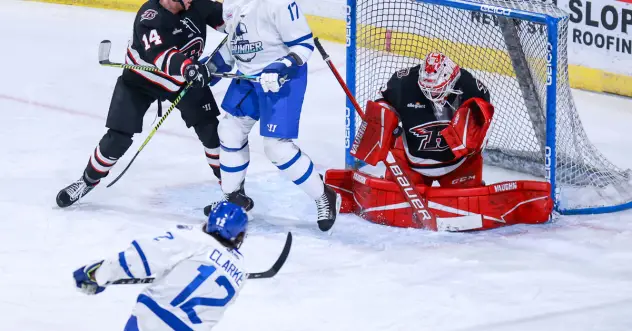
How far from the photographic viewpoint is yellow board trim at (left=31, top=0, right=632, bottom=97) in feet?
17.7

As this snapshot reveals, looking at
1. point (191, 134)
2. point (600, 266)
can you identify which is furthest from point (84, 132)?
point (600, 266)

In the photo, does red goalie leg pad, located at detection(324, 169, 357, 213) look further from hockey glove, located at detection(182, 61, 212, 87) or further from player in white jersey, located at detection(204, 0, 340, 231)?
hockey glove, located at detection(182, 61, 212, 87)

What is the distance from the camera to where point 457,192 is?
4.65 meters

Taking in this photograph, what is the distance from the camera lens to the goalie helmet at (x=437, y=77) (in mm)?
4559

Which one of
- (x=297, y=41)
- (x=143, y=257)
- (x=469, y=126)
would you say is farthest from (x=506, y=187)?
(x=143, y=257)

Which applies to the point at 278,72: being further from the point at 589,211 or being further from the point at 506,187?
the point at 589,211

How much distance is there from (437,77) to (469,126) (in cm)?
22

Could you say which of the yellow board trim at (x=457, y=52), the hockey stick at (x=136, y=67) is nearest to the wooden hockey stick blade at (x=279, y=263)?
the hockey stick at (x=136, y=67)

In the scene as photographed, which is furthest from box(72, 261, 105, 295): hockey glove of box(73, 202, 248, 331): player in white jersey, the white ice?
the white ice

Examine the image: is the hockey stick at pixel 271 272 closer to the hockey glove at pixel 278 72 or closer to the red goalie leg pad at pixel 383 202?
the hockey glove at pixel 278 72

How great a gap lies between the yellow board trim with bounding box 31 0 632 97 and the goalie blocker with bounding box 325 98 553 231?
698 millimetres

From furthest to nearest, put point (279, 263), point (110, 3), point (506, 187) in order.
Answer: point (110, 3)
point (506, 187)
point (279, 263)

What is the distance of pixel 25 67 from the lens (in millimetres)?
7371

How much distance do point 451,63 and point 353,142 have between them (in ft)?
2.03
